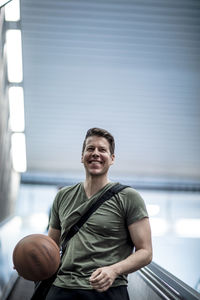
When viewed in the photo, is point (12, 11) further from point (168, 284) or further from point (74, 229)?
point (74, 229)

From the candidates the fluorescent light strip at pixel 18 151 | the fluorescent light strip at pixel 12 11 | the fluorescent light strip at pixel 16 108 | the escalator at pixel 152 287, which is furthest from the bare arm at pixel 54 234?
the fluorescent light strip at pixel 18 151

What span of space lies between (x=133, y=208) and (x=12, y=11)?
7.56m

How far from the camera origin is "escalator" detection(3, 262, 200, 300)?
3.12m

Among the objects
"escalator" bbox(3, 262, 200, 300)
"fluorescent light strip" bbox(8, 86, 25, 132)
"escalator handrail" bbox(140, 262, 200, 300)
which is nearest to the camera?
"escalator handrail" bbox(140, 262, 200, 300)

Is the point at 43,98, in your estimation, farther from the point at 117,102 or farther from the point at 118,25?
the point at 118,25

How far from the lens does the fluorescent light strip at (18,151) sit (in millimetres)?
12325

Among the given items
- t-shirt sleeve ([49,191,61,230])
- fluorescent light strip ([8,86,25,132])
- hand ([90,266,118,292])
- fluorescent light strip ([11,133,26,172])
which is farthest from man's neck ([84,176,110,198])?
fluorescent light strip ([11,133,26,172])

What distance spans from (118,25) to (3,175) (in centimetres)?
549

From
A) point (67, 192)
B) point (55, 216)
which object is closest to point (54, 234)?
point (55, 216)

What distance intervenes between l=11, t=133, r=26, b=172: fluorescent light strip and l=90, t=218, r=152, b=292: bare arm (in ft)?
34.7

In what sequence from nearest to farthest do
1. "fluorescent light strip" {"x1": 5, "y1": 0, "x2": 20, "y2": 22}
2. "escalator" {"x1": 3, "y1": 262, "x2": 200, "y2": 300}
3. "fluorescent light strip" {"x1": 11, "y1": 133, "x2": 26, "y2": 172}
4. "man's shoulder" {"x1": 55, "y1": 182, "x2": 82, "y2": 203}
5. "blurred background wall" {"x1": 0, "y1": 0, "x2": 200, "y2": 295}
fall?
"man's shoulder" {"x1": 55, "y1": 182, "x2": 82, "y2": 203}
"escalator" {"x1": 3, "y1": 262, "x2": 200, "y2": 300}
"fluorescent light strip" {"x1": 5, "y1": 0, "x2": 20, "y2": 22}
"blurred background wall" {"x1": 0, "y1": 0, "x2": 200, "y2": 295}
"fluorescent light strip" {"x1": 11, "y1": 133, "x2": 26, "y2": 172}

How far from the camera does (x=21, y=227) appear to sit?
1226 cm

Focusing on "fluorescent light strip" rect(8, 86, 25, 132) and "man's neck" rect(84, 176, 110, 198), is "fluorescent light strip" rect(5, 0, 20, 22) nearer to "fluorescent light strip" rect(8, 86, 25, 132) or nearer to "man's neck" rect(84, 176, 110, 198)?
"fluorescent light strip" rect(8, 86, 25, 132)

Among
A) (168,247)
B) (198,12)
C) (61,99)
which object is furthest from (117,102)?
(168,247)
